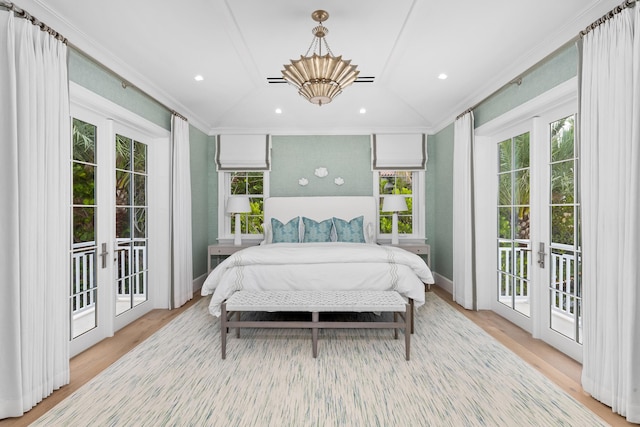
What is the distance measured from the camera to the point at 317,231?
195 inches

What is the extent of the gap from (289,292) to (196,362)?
0.97m

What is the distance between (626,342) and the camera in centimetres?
197

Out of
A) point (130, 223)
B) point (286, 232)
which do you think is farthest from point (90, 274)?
point (286, 232)

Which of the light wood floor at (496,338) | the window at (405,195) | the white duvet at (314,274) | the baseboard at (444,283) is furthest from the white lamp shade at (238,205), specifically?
the baseboard at (444,283)

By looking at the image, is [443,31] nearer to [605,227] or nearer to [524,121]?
[524,121]

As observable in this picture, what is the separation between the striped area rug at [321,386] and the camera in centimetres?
198

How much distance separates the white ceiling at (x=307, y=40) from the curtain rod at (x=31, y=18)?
119 millimetres

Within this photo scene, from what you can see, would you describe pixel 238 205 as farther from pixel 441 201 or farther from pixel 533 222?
pixel 533 222

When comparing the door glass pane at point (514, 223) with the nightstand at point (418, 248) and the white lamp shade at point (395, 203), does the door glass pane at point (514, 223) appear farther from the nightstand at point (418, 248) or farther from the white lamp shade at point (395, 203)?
the white lamp shade at point (395, 203)

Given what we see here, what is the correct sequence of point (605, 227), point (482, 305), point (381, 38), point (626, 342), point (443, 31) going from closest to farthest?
point (626, 342)
point (605, 227)
point (443, 31)
point (381, 38)
point (482, 305)

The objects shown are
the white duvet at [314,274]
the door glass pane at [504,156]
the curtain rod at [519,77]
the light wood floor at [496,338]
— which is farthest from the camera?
the door glass pane at [504,156]

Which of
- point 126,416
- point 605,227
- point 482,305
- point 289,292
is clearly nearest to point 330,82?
point 289,292

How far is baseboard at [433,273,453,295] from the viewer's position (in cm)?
492

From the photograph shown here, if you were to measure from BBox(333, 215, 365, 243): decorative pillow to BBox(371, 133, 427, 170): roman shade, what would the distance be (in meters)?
1.20
